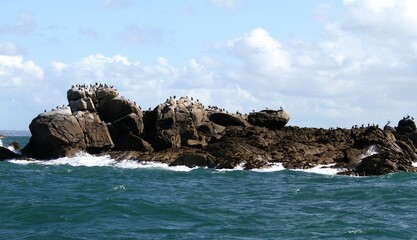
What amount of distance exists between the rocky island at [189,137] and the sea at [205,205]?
4592 millimetres

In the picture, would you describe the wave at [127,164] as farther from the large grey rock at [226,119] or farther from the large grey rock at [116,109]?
the large grey rock at [226,119]

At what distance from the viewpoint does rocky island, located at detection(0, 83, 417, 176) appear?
61.0 meters

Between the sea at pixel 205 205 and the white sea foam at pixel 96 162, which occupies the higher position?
the white sea foam at pixel 96 162

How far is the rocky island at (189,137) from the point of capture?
61.0 meters

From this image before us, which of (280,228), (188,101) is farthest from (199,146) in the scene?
(280,228)

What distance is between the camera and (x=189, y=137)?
216 feet

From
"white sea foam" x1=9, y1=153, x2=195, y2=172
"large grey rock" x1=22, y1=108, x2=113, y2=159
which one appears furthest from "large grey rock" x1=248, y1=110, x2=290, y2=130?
"large grey rock" x1=22, y1=108, x2=113, y2=159

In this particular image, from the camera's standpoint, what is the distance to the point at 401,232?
1136 inches

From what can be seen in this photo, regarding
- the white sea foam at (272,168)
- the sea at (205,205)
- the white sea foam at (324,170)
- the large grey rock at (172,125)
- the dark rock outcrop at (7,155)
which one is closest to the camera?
the sea at (205,205)

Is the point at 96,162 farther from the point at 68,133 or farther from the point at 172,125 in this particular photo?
the point at 172,125

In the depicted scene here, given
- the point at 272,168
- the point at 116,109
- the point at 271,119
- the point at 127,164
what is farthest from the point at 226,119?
the point at 272,168

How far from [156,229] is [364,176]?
2850cm

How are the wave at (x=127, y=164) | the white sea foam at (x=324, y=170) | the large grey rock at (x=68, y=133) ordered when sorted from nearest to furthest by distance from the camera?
1. the white sea foam at (x=324, y=170)
2. the wave at (x=127, y=164)
3. the large grey rock at (x=68, y=133)

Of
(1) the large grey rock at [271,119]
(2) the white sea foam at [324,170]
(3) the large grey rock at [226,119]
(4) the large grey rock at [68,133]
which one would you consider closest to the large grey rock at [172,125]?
(3) the large grey rock at [226,119]
